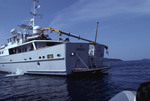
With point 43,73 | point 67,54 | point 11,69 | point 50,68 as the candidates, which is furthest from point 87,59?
point 11,69

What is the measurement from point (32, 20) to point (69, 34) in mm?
9658

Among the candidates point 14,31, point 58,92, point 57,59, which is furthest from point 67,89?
point 14,31

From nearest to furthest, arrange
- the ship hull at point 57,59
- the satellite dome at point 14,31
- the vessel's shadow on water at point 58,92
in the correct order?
the vessel's shadow on water at point 58,92 < the ship hull at point 57,59 < the satellite dome at point 14,31

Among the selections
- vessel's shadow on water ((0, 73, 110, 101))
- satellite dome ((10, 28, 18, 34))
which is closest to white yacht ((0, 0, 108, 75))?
vessel's shadow on water ((0, 73, 110, 101))

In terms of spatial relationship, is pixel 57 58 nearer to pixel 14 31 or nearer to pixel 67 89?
pixel 67 89

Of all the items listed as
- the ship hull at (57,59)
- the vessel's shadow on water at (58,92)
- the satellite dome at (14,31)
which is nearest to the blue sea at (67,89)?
the vessel's shadow on water at (58,92)

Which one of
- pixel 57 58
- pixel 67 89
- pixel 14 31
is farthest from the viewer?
pixel 14 31

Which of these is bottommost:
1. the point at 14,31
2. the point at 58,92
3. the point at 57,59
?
the point at 58,92

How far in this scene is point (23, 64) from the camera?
1691 centimetres

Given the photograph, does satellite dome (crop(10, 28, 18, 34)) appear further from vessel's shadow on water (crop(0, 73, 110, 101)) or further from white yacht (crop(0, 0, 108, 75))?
vessel's shadow on water (crop(0, 73, 110, 101))

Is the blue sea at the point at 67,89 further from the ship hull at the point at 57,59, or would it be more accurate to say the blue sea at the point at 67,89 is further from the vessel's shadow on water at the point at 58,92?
the ship hull at the point at 57,59

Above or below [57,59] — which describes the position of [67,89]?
below

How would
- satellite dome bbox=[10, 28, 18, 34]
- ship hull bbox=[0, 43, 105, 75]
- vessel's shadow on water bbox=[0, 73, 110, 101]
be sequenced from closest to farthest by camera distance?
vessel's shadow on water bbox=[0, 73, 110, 101] < ship hull bbox=[0, 43, 105, 75] < satellite dome bbox=[10, 28, 18, 34]

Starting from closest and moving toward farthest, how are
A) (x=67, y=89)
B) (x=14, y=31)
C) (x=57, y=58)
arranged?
(x=67, y=89)
(x=57, y=58)
(x=14, y=31)
